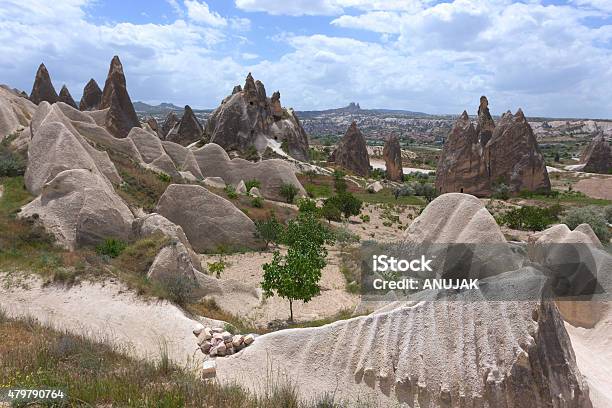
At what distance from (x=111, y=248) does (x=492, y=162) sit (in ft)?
138

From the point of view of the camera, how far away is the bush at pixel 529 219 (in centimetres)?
3041

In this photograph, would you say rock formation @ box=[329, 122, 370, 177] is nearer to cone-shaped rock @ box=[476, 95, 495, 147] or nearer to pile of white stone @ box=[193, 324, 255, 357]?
cone-shaped rock @ box=[476, 95, 495, 147]

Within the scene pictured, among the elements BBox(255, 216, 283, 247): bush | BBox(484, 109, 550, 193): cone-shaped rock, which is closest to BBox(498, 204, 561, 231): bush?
BBox(484, 109, 550, 193): cone-shaped rock

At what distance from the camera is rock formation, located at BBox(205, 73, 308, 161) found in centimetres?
5944

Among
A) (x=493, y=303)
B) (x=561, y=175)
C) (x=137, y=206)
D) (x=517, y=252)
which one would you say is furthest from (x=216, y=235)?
(x=561, y=175)

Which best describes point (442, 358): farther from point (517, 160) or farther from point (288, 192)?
point (517, 160)

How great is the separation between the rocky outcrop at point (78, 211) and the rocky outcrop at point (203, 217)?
3633 mm

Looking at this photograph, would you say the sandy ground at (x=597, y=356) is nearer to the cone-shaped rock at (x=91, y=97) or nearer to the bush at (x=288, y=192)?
the bush at (x=288, y=192)

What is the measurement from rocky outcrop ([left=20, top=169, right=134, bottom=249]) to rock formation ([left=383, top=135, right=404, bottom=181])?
47930 millimetres

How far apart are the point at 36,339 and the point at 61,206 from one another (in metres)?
Answer: 10.4

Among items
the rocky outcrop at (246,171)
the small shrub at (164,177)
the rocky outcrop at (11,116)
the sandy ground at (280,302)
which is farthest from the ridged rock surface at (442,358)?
the rocky outcrop at (246,171)

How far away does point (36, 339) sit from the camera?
7.52m

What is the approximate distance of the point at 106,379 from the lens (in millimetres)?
5758

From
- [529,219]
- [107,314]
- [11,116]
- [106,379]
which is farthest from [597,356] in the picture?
[11,116]
